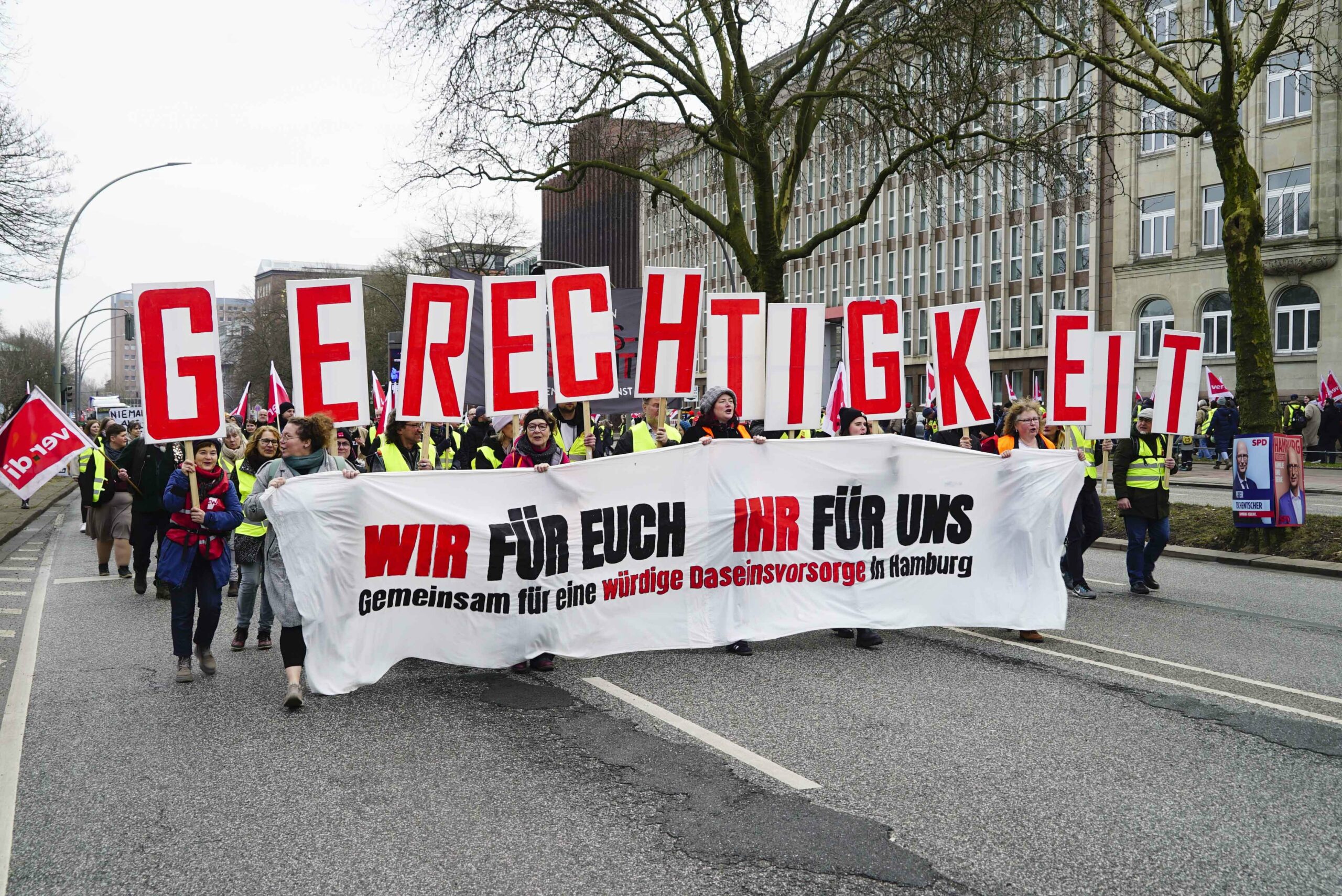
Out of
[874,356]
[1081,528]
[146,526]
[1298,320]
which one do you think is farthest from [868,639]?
[1298,320]

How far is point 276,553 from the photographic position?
278 inches

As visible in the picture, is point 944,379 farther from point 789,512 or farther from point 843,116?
point 843,116

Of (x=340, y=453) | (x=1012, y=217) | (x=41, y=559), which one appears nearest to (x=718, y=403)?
(x=340, y=453)

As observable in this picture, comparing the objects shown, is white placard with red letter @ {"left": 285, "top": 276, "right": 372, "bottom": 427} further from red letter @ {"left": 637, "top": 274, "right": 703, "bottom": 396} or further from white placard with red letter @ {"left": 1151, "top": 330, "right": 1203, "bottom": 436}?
white placard with red letter @ {"left": 1151, "top": 330, "right": 1203, "bottom": 436}

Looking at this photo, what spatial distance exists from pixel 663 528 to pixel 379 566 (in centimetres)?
191

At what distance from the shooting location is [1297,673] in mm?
7426

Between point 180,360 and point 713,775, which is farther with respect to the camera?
point 180,360

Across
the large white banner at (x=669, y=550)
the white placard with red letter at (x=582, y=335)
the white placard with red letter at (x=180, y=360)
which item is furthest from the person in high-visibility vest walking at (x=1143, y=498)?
the white placard with red letter at (x=180, y=360)

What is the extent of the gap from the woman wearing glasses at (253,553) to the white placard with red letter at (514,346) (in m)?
1.60

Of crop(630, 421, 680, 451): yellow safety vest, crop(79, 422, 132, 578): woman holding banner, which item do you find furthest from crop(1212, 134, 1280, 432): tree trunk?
crop(79, 422, 132, 578): woman holding banner

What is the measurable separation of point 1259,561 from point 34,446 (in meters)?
13.4

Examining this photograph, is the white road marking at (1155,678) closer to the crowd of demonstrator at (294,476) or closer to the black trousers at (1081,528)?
the crowd of demonstrator at (294,476)

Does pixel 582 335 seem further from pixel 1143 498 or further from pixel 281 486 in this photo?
pixel 1143 498

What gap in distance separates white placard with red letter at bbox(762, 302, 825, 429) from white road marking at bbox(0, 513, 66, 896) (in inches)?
234
